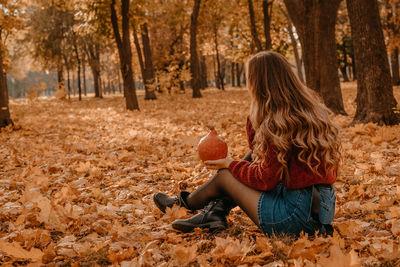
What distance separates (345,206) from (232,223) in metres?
1.09

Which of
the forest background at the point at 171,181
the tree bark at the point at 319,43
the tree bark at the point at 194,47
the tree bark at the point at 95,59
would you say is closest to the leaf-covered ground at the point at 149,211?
the forest background at the point at 171,181

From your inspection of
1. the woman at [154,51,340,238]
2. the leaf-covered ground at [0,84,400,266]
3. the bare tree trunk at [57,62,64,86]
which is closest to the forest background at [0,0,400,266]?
the leaf-covered ground at [0,84,400,266]

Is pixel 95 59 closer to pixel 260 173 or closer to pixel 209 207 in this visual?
pixel 209 207

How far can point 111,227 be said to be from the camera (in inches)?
108

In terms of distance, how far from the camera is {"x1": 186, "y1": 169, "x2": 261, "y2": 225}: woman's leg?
2334 millimetres

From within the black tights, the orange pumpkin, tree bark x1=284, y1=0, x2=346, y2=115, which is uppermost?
tree bark x1=284, y1=0, x2=346, y2=115

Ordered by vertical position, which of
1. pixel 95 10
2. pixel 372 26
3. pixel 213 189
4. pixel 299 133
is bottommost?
pixel 213 189

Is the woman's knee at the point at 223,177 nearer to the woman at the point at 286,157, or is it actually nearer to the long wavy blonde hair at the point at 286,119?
the woman at the point at 286,157

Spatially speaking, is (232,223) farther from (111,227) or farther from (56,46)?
(56,46)

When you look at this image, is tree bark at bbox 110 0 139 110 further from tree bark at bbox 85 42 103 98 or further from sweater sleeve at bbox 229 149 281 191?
sweater sleeve at bbox 229 149 281 191

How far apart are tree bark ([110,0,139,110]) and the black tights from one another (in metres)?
10.5

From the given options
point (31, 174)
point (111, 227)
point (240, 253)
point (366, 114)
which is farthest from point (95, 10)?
point (240, 253)

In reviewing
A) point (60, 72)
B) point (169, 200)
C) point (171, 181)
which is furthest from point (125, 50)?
point (60, 72)

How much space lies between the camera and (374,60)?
577cm
